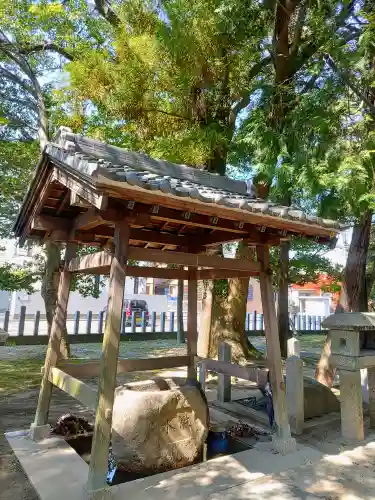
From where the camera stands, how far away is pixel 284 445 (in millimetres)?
4367

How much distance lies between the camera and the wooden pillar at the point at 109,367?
3277 millimetres

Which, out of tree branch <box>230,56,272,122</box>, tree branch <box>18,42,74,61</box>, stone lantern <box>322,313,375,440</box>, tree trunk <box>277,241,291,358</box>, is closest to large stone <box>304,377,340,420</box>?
stone lantern <box>322,313,375,440</box>

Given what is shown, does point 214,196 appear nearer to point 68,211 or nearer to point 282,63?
point 68,211

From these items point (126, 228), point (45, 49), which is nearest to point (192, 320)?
point (126, 228)

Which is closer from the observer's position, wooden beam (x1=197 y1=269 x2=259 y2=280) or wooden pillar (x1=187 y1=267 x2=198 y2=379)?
wooden beam (x1=197 y1=269 x2=259 y2=280)

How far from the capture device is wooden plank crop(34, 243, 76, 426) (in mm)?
4727

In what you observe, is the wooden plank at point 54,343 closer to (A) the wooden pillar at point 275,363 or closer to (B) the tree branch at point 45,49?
(A) the wooden pillar at point 275,363

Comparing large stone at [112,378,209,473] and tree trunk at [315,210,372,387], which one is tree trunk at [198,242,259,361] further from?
large stone at [112,378,209,473]

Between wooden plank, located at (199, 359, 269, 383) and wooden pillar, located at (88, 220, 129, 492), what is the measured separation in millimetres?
2089

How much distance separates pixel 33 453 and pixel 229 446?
8.13 ft

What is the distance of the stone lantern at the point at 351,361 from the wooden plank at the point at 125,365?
2.34m

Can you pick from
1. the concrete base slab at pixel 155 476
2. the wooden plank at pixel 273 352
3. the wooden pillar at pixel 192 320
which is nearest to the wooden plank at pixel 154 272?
the wooden pillar at pixel 192 320

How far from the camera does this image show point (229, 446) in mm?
4762

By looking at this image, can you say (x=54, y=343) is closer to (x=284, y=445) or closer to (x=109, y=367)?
(x=109, y=367)
